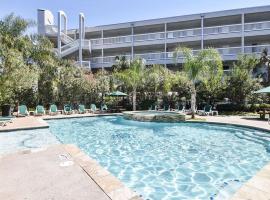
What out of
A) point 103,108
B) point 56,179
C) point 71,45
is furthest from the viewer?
point 71,45

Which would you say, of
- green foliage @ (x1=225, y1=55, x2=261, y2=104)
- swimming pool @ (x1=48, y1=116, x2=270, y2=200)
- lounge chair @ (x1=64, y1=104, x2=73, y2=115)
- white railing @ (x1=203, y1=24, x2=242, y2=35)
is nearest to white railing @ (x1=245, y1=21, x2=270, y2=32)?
Answer: white railing @ (x1=203, y1=24, x2=242, y2=35)

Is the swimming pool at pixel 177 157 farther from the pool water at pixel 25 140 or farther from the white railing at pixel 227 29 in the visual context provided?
the white railing at pixel 227 29

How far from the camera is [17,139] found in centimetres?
1124

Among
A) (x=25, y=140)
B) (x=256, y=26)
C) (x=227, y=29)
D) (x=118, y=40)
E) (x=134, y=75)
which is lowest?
(x=25, y=140)

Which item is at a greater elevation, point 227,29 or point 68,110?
point 227,29

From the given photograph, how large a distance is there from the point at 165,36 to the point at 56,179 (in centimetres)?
2997

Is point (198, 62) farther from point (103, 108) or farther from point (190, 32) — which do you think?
point (190, 32)

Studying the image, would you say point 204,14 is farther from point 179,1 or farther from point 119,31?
point 119,31

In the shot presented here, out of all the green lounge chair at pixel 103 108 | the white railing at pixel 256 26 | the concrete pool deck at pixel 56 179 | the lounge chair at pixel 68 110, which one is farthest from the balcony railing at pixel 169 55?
the concrete pool deck at pixel 56 179

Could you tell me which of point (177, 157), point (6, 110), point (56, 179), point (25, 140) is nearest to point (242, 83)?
point (177, 157)

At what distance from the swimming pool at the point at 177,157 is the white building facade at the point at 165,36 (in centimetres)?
1894

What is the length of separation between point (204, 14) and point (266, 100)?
13079 millimetres

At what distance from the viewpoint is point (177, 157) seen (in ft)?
29.3

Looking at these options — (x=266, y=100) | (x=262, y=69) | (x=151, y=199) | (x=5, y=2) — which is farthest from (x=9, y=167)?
(x=262, y=69)
